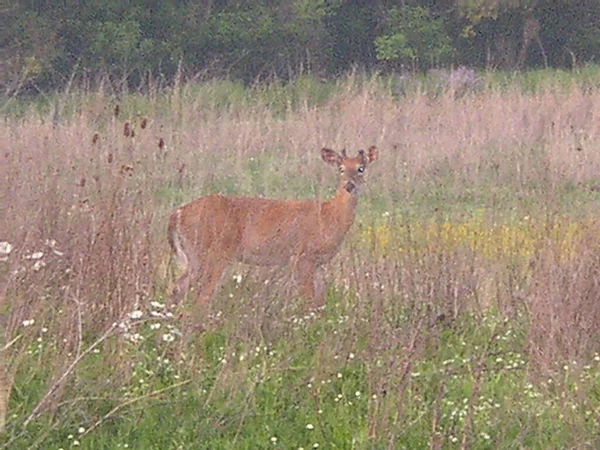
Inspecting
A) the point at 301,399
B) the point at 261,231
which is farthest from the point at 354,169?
the point at 301,399

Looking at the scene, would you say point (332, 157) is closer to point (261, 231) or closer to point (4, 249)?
point (261, 231)

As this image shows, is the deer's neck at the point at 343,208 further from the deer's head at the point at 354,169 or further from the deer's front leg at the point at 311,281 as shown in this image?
the deer's front leg at the point at 311,281

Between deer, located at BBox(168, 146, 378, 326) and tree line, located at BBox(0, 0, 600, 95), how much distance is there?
13273 millimetres

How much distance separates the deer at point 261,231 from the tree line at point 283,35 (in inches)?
523

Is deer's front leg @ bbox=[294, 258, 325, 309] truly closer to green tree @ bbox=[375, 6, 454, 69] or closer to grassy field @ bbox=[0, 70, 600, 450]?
grassy field @ bbox=[0, 70, 600, 450]

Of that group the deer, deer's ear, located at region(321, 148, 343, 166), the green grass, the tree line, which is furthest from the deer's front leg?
the tree line

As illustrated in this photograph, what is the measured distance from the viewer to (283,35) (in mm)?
24219

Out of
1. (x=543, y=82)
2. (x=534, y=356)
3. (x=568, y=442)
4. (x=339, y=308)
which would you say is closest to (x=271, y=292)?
(x=339, y=308)

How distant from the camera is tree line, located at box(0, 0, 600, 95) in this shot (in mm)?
21844

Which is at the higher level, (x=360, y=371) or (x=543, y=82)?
(x=360, y=371)

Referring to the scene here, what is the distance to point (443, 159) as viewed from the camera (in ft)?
36.4

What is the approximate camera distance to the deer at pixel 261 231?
6555mm

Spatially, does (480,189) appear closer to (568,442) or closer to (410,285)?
(410,285)

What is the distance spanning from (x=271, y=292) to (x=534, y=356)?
47.9 inches
